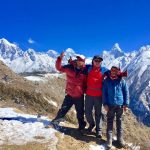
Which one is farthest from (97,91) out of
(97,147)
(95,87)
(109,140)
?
(97,147)

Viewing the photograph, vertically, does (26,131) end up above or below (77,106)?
below

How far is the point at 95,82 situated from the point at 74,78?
1.12 m

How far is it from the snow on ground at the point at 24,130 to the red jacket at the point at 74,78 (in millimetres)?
2186

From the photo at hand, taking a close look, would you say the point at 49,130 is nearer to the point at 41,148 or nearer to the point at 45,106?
the point at 41,148

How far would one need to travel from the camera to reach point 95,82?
1905 cm

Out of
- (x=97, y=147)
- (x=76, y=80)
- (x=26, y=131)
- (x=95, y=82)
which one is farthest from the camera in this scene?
(x=76, y=80)

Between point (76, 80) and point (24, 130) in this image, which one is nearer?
point (24, 130)

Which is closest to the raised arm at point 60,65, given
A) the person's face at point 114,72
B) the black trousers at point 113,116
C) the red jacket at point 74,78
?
the red jacket at point 74,78

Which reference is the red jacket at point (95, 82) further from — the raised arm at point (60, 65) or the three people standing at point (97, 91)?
the raised arm at point (60, 65)

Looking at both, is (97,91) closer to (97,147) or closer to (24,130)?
(97,147)

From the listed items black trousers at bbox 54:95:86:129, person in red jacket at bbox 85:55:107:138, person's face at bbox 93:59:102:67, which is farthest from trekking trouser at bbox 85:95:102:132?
person's face at bbox 93:59:102:67

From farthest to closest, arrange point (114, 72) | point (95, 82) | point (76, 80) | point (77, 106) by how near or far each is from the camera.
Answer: point (77, 106), point (76, 80), point (95, 82), point (114, 72)

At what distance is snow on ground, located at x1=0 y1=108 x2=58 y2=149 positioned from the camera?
1828cm

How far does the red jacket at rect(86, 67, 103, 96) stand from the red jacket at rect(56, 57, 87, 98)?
0.42 m
